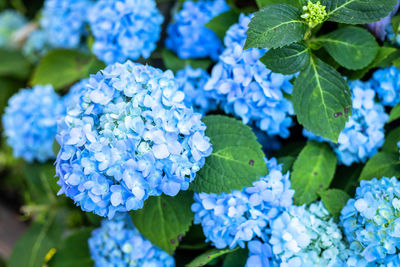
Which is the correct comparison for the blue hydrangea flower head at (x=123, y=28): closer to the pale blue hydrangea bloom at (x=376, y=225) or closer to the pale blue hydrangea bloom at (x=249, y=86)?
the pale blue hydrangea bloom at (x=249, y=86)

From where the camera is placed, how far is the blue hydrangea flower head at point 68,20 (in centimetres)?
153

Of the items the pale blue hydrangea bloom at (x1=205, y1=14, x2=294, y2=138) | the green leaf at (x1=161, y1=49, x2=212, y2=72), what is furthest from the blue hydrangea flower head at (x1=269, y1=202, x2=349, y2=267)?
the green leaf at (x1=161, y1=49, x2=212, y2=72)

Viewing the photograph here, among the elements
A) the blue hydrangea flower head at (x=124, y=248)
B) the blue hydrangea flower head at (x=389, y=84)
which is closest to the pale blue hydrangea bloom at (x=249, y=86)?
the blue hydrangea flower head at (x=389, y=84)

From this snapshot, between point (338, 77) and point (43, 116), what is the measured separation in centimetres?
→ 104

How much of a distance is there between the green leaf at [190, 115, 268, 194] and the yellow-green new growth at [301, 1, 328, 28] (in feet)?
0.97

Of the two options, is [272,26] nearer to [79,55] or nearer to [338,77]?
[338,77]

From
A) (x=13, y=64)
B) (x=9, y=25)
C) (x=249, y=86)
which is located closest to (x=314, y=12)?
(x=249, y=86)

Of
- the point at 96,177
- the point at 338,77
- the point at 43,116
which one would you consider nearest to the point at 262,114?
the point at 338,77

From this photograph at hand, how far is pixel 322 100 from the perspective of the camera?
0.90 metres

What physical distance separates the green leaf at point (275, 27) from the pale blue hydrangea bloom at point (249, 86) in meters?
0.12

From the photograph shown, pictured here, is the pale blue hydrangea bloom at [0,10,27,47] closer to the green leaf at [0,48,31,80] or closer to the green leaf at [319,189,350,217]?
the green leaf at [0,48,31,80]

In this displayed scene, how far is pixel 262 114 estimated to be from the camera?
98cm

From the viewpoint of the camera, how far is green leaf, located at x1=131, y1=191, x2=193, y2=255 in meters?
0.95

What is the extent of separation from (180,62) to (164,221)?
Result: 569 millimetres
